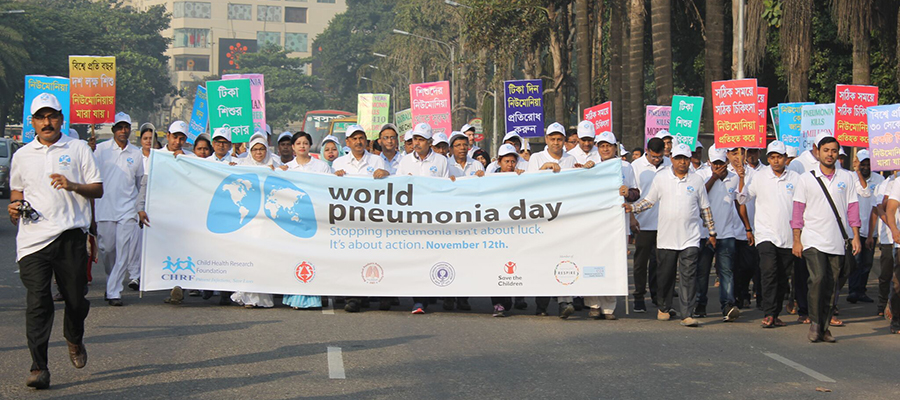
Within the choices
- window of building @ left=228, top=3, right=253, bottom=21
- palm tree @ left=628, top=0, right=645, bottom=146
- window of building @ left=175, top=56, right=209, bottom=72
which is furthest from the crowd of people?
window of building @ left=228, top=3, right=253, bottom=21

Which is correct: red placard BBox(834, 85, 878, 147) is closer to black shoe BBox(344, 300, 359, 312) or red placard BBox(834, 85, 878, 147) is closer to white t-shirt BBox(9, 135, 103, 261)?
black shoe BBox(344, 300, 359, 312)

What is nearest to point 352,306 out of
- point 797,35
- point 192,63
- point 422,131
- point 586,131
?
point 422,131

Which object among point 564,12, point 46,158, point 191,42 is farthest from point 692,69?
point 191,42

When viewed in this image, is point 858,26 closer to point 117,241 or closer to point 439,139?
point 439,139

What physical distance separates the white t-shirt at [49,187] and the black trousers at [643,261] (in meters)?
6.06

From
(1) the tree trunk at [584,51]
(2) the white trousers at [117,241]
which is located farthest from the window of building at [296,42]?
(2) the white trousers at [117,241]

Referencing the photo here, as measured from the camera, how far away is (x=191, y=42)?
161 meters

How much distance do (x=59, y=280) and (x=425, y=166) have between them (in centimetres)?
482

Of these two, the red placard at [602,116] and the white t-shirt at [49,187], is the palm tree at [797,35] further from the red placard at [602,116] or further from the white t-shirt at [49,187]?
the white t-shirt at [49,187]

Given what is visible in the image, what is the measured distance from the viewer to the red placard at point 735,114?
14.8 meters

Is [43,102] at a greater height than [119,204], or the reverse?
[43,102]

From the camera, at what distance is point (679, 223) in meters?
10.5

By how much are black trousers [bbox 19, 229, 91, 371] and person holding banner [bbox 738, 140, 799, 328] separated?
6.44 meters

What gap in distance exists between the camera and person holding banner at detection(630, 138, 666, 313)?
37.4 feet
